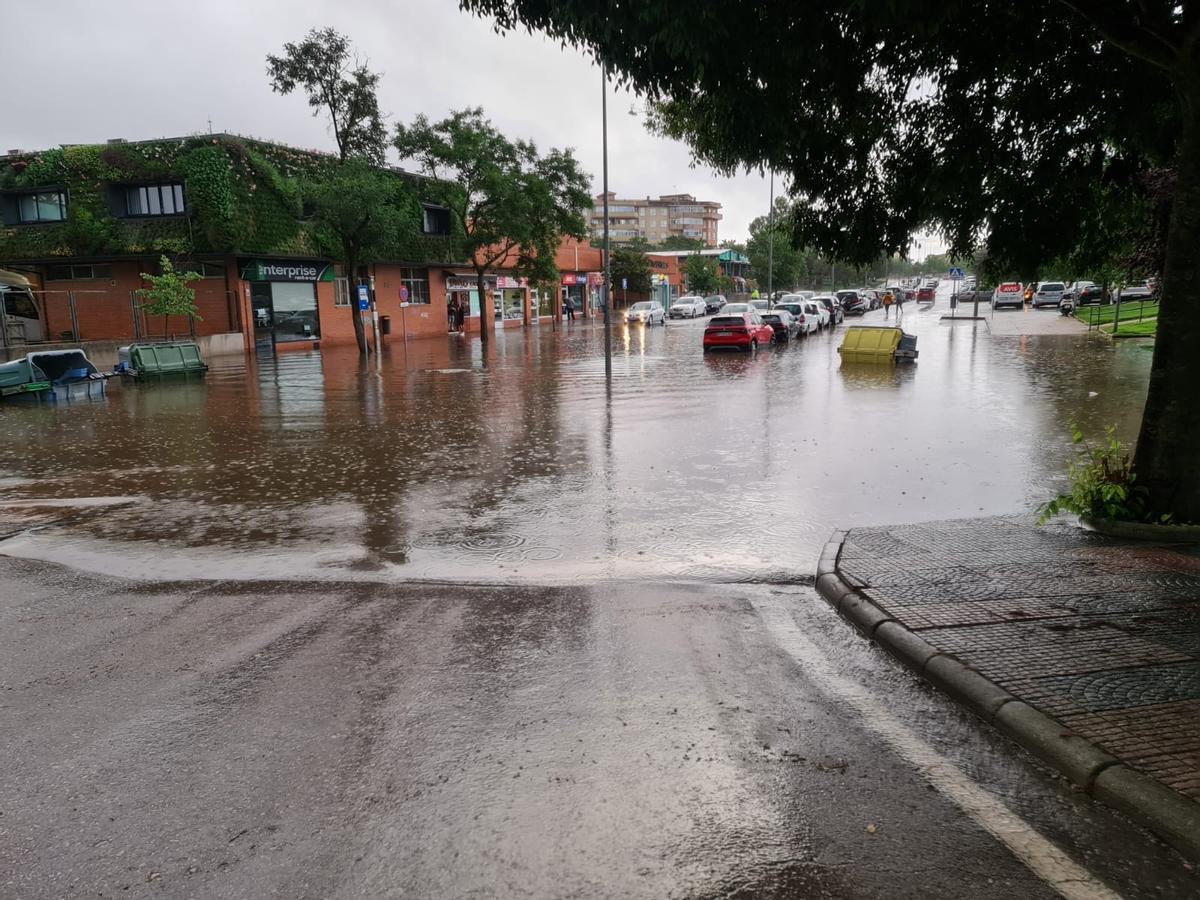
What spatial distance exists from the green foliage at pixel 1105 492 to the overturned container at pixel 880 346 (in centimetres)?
1673

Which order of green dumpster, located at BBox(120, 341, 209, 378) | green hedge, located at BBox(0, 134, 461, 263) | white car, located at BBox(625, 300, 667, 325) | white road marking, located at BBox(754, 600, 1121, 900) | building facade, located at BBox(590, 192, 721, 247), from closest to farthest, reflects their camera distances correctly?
1. white road marking, located at BBox(754, 600, 1121, 900)
2. green dumpster, located at BBox(120, 341, 209, 378)
3. green hedge, located at BBox(0, 134, 461, 263)
4. white car, located at BBox(625, 300, 667, 325)
5. building facade, located at BBox(590, 192, 721, 247)

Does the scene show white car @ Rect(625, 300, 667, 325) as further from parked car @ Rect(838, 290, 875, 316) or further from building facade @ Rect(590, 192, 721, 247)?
building facade @ Rect(590, 192, 721, 247)

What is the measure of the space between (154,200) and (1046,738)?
3560cm

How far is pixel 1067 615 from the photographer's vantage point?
514 cm

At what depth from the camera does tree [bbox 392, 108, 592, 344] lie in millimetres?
35344

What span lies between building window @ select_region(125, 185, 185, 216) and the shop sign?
3.19 meters

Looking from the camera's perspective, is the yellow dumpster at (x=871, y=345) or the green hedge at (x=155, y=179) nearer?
the yellow dumpster at (x=871, y=345)

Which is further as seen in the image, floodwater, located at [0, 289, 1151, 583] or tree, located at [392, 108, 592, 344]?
tree, located at [392, 108, 592, 344]

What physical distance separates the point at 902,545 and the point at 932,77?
14.1ft

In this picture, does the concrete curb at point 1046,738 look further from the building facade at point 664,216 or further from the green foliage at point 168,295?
the building facade at point 664,216

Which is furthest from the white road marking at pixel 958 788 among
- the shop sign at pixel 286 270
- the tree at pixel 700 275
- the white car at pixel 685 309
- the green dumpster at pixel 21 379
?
the tree at pixel 700 275

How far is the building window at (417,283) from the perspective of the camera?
4338 cm

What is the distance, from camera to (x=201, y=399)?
19000mm

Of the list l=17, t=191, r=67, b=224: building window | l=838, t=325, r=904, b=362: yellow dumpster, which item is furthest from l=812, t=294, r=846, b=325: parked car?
l=17, t=191, r=67, b=224: building window
